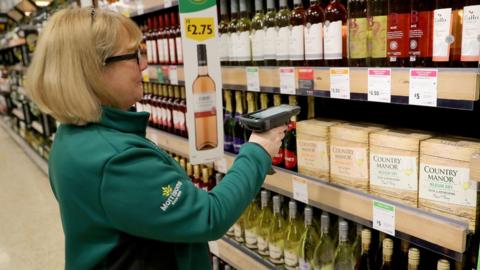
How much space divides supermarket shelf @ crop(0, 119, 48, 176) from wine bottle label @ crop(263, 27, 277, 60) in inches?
187

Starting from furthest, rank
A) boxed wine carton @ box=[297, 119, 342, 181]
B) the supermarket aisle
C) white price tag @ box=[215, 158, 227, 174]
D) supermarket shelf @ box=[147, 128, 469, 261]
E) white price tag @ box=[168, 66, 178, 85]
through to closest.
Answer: the supermarket aisle
white price tag @ box=[168, 66, 178, 85]
white price tag @ box=[215, 158, 227, 174]
boxed wine carton @ box=[297, 119, 342, 181]
supermarket shelf @ box=[147, 128, 469, 261]

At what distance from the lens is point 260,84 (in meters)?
1.73

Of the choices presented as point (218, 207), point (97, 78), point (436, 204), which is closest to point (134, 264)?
point (218, 207)

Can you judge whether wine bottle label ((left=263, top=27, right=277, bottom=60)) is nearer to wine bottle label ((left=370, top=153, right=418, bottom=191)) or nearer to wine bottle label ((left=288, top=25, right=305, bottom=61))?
wine bottle label ((left=288, top=25, right=305, bottom=61))

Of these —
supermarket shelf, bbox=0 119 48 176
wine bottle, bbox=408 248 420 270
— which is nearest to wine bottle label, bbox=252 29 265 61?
wine bottle, bbox=408 248 420 270

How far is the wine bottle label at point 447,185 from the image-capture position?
110cm

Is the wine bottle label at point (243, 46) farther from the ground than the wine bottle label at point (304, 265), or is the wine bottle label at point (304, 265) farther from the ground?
the wine bottle label at point (243, 46)

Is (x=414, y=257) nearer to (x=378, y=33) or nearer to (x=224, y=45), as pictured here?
(x=378, y=33)

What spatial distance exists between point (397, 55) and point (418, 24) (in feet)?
0.35

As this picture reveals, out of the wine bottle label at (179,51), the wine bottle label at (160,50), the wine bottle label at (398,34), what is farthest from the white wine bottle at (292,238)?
the wine bottle label at (160,50)

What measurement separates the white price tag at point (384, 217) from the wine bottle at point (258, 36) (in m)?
0.78

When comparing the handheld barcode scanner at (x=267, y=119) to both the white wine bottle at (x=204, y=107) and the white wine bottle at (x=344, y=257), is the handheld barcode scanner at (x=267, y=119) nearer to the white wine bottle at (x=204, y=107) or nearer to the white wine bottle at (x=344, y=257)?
the white wine bottle at (x=204, y=107)

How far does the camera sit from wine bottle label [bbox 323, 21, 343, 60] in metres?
1.38

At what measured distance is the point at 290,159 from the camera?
1729mm
